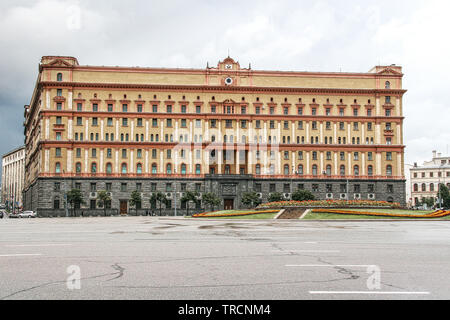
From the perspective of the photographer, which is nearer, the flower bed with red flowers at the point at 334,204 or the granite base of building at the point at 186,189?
the flower bed with red flowers at the point at 334,204

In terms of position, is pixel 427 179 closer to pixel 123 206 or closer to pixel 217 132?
pixel 217 132

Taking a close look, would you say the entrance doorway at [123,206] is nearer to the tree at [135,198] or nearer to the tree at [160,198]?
the tree at [135,198]

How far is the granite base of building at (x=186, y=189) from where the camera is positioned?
83.6 metres

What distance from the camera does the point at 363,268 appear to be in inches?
443

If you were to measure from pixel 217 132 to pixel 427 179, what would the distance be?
80246 millimetres

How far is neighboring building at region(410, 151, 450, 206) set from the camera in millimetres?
134875

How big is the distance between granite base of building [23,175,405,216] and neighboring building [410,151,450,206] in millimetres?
53192

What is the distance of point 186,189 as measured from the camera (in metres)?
86.9

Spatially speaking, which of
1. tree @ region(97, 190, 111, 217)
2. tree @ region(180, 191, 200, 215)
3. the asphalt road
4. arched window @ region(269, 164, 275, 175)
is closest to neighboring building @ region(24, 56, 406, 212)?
arched window @ region(269, 164, 275, 175)

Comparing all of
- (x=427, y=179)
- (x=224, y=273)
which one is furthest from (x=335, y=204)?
(x=427, y=179)

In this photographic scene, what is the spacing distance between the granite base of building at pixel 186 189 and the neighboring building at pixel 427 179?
53192 millimetres

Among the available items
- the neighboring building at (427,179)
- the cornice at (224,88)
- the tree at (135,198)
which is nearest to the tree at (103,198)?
the tree at (135,198)
